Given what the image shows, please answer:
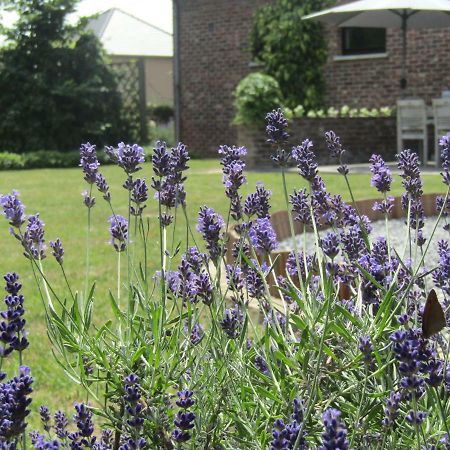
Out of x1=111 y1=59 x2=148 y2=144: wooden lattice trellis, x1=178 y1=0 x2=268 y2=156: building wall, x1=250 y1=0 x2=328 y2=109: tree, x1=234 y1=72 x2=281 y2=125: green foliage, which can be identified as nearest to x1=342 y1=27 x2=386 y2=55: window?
x1=250 y1=0 x2=328 y2=109: tree

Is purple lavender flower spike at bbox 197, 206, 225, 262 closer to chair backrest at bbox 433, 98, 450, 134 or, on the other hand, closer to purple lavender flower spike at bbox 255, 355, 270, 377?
purple lavender flower spike at bbox 255, 355, 270, 377

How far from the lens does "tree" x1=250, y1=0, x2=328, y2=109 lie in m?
A: 19.2

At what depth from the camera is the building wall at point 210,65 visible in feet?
69.8

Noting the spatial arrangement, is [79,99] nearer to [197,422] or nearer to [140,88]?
[140,88]

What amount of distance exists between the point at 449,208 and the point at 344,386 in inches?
37.6

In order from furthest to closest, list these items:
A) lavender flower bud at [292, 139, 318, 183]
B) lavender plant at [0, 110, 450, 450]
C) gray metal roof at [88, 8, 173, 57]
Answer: gray metal roof at [88, 8, 173, 57]
lavender flower bud at [292, 139, 318, 183]
lavender plant at [0, 110, 450, 450]

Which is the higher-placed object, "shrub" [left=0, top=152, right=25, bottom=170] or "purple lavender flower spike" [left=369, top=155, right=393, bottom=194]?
"purple lavender flower spike" [left=369, top=155, right=393, bottom=194]

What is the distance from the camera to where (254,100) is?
16625 mm

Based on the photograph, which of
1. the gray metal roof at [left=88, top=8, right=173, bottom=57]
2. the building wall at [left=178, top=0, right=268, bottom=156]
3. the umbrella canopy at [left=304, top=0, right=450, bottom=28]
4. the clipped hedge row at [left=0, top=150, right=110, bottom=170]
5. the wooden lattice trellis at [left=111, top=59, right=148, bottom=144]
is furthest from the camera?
the gray metal roof at [left=88, top=8, right=173, bottom=57]

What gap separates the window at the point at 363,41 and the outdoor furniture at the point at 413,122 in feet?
12.8

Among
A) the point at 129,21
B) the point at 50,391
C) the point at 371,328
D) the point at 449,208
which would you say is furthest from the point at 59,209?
the point at 129,21

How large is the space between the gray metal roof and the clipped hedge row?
23.9 meters

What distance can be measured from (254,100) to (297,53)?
326 centimetres

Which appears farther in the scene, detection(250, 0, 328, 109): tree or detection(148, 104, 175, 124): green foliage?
detection(148, 104, 175, 124): green foliage
